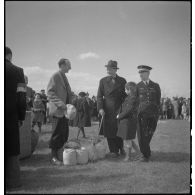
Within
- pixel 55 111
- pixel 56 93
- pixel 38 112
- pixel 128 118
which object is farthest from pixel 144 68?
pixel 38 112

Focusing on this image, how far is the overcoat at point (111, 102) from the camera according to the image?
6.32 m

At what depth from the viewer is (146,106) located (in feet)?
18.5

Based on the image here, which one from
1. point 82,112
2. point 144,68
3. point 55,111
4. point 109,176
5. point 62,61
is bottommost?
point 109,176

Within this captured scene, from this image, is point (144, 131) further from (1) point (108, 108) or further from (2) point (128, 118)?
(1) point (108, 108)

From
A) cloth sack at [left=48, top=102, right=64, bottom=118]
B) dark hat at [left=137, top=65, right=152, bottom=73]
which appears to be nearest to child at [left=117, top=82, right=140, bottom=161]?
dark hat at [left=137, top=65, right=152, bottom=73]

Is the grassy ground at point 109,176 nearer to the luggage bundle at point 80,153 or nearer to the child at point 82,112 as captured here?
the luggage bundle at point 80,153

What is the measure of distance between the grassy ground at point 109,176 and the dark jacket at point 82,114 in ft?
13.0

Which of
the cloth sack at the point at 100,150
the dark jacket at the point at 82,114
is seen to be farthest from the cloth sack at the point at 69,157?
the dark jacket at the point at 82,114

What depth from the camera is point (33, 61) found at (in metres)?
4.82

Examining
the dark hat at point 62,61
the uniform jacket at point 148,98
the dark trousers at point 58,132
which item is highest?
the dark hat at point 62,61

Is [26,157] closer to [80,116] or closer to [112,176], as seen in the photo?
[112,176]

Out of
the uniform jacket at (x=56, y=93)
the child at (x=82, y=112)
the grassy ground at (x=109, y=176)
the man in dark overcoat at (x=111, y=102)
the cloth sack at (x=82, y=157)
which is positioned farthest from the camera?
the child at (x=82, y=112)

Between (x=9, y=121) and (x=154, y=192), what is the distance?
2166mm

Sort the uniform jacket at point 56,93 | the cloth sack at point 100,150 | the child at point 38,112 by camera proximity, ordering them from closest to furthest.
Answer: the uniform jacket at point 56,93, the cloth sack at point 100,150, the child at point 38,112
